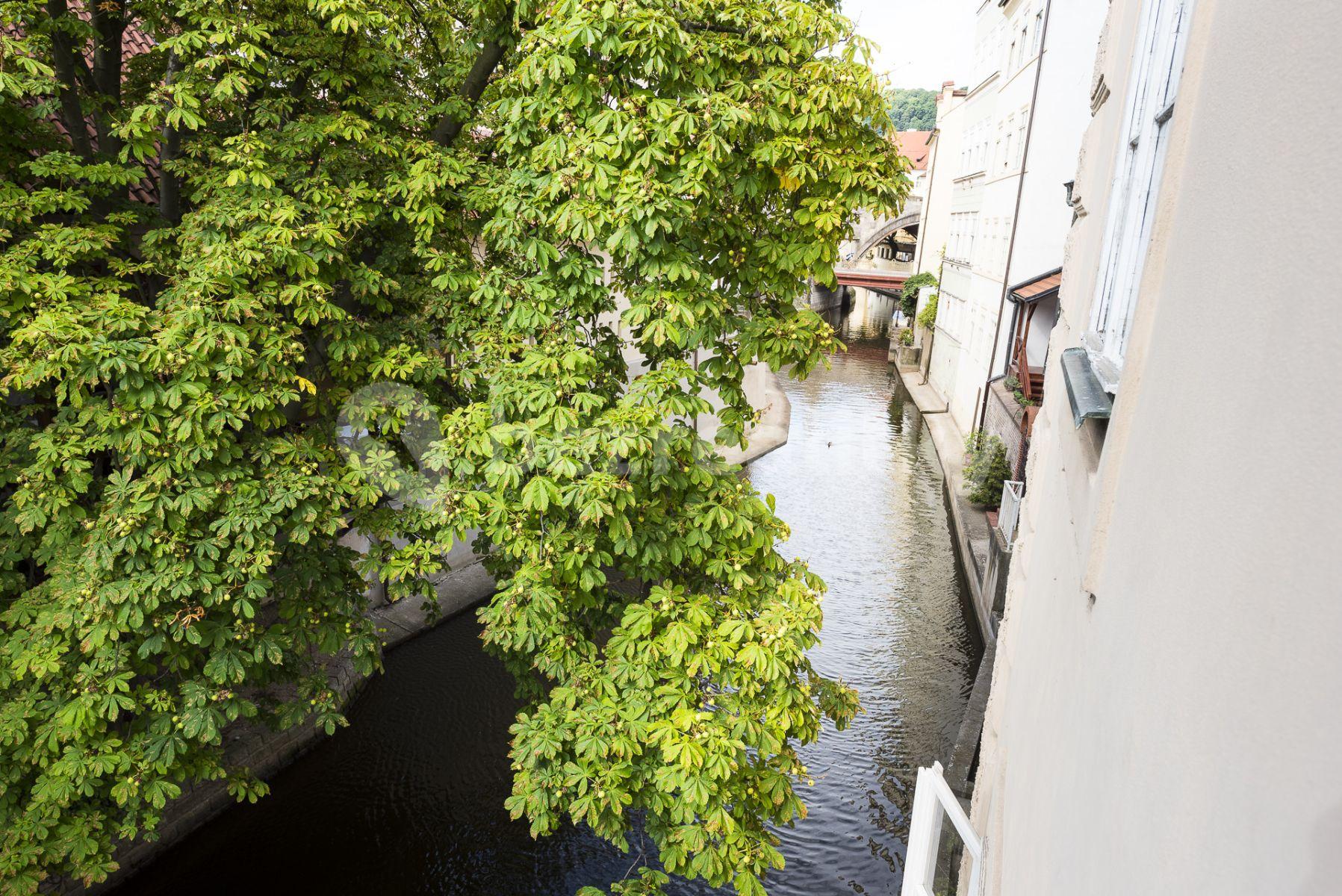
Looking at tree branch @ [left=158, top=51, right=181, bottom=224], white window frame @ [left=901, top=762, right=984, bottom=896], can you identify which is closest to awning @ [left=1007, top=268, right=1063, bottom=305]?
white window frame @ [left=901, top=762, right=984, bottom=896]

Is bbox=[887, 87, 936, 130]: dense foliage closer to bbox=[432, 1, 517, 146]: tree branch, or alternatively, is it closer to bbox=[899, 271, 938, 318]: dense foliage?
bbox=[899, 271, 938, 318]: dense foliage

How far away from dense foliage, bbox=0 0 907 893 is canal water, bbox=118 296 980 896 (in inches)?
103

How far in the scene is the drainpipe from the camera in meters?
20.1

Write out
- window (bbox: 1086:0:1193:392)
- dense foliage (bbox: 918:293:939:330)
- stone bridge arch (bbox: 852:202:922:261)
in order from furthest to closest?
1. stone bridge arch (bbox: 852:202:922:261)
2. dense foliage (bbox: 918:293:939:330)
3. window (bbox: 1086:0:1193:392)

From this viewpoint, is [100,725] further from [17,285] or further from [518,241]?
[518,241]

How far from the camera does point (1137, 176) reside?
2.87 meters

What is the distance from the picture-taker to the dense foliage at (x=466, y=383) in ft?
20.8

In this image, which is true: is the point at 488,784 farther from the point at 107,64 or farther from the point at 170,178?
the point at 107,64

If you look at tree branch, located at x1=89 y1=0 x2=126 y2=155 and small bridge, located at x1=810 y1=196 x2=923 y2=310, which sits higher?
tree branch, located at x1=89 y1=0 x2=126 y2=155

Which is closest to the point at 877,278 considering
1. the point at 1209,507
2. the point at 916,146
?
the point at 916,146

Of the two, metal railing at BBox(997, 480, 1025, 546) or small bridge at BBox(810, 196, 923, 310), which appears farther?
small bridge at BBox(810, 196, 923, 310)

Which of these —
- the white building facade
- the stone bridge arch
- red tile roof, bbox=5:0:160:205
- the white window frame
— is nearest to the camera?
the white window frame

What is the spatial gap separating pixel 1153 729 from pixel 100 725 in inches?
294

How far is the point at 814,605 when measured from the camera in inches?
261
